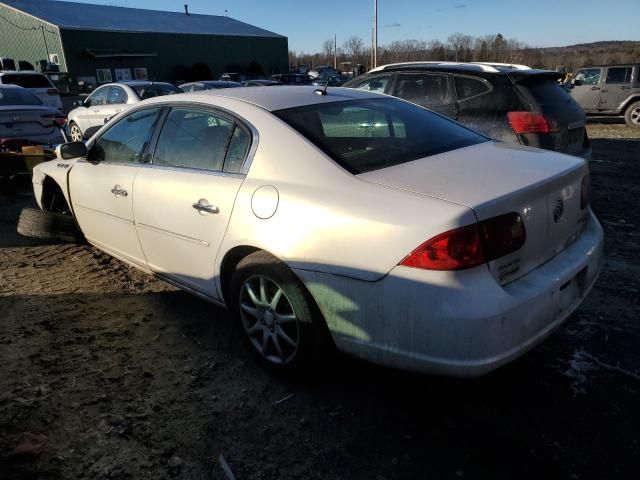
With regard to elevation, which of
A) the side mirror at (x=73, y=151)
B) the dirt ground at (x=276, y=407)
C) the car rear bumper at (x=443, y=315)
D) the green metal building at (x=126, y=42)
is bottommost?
the dirt ground at (x=276, y=407)

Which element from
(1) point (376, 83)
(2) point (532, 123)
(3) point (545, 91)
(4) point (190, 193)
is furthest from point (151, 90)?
(4) point (190, 193)

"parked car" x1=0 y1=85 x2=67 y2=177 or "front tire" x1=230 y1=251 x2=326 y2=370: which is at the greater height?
"parked car" x1=0 y1=85 x2=67 y2=177

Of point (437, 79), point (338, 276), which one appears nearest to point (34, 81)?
point (437, 79)

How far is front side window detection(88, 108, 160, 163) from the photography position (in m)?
3.51

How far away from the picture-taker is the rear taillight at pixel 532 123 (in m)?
5.06

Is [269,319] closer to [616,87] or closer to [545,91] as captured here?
[545,91]

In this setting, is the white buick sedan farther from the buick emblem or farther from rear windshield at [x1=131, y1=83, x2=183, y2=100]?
rear windshield at [x1=131, y1=83, x2=183, y2=100]

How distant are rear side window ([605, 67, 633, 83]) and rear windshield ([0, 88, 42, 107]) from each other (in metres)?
14.3

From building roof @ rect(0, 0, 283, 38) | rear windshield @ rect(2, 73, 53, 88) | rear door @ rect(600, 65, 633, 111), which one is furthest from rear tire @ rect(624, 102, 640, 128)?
building roof @ rect(0, 0, 283, 38)

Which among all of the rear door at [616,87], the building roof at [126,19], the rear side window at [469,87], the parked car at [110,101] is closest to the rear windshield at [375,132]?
the rear side window at [469,87]

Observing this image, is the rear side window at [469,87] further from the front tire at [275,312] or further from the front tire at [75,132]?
the front tire at [75,132]

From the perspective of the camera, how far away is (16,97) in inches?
333

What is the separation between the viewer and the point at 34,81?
16219 mm

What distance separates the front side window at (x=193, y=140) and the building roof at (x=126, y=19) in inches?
1493
